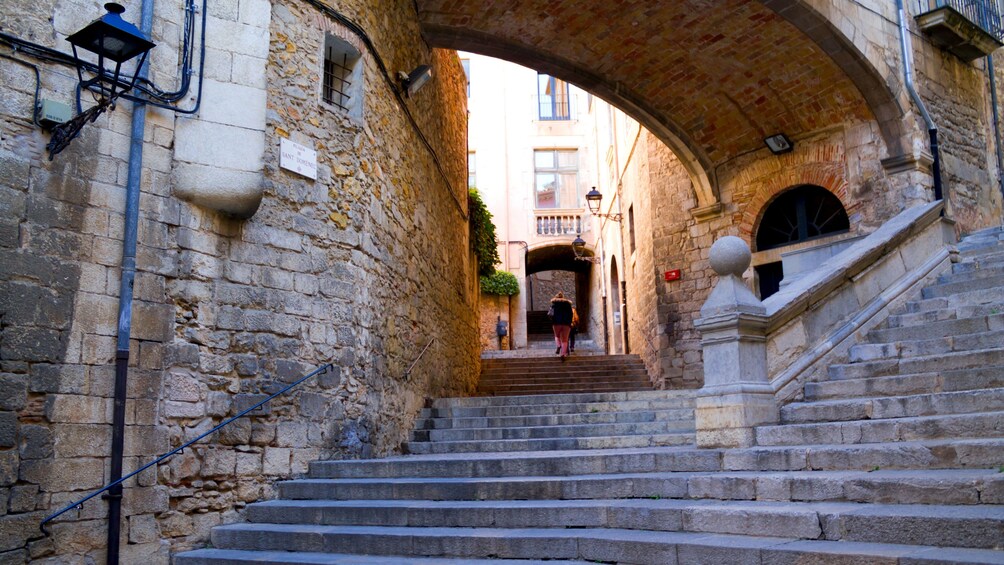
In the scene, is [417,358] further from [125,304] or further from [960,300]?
[960,300]

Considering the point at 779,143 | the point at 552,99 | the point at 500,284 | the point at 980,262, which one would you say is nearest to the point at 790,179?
the point at 779,143

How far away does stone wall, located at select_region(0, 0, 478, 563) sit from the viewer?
17.0 feet

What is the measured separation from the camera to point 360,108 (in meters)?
7.66

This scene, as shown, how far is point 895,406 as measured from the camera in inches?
203

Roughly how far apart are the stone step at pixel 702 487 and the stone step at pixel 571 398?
2.82m

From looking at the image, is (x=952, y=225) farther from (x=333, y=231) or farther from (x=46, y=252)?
(x=46, y=252)

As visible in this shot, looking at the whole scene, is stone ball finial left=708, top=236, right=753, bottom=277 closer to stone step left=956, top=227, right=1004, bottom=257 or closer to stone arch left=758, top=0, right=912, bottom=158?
stone step left=956, top=227, right=1004, bottom=257

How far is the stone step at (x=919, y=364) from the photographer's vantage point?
5.40 meters

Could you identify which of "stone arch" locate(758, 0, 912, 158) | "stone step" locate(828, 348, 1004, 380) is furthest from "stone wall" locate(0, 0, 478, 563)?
"stone arch" locate(758, 0, 912, 158)

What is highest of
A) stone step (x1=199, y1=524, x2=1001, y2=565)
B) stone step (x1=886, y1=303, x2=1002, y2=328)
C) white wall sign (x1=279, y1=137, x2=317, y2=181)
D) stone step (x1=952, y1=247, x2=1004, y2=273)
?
white wall sign (x1=279, y1=137, x2=317, y2=181)

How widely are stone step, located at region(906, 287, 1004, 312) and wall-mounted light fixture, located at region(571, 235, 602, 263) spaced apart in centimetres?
1444

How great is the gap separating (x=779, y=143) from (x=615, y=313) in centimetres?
877

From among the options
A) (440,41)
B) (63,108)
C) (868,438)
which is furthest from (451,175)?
(868,438)

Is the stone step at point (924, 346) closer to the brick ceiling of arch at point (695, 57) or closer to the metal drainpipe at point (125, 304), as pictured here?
the brick ceiling of arch at point (695, 57)
